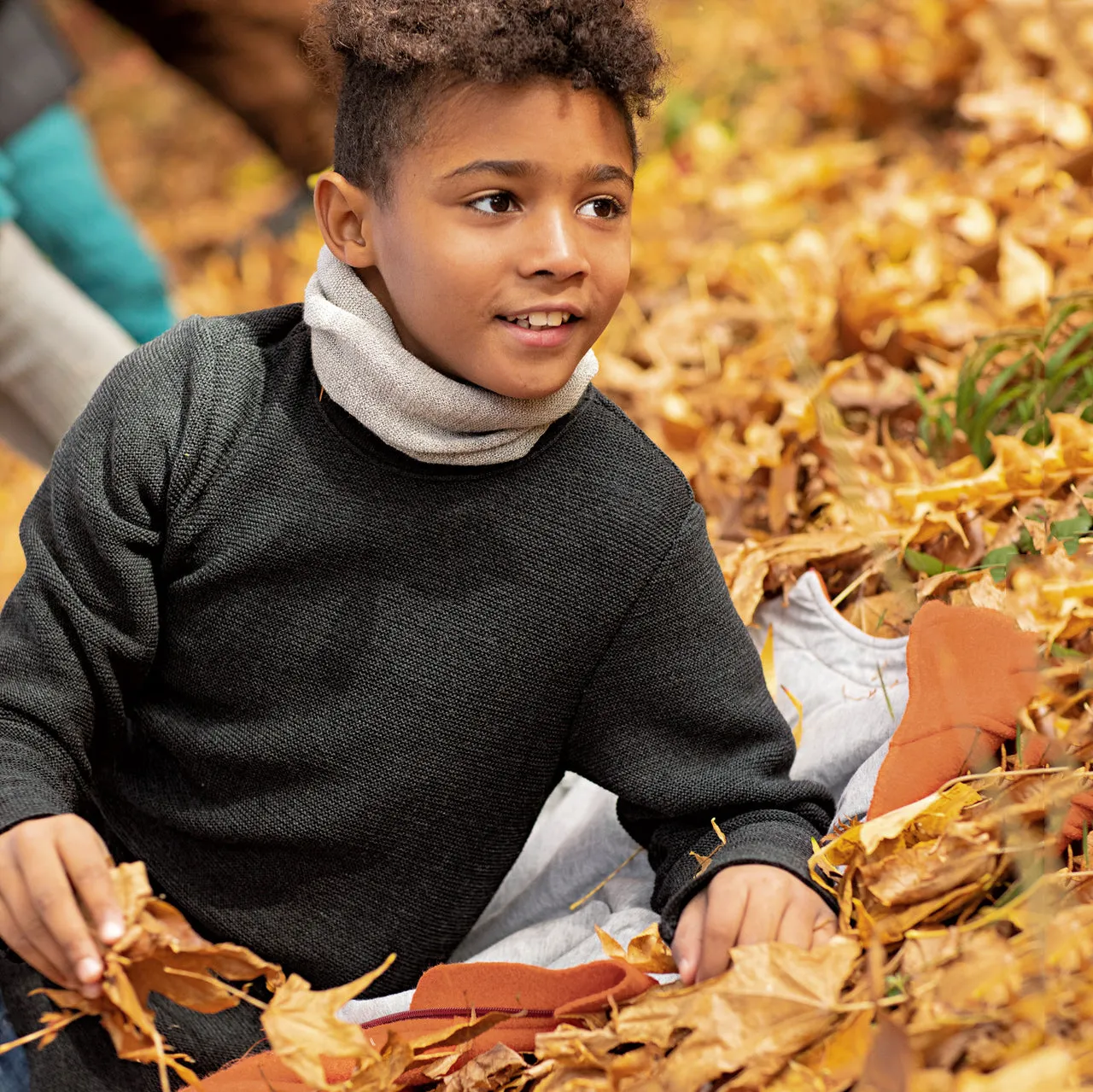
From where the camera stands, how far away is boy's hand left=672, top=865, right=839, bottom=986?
1.20m

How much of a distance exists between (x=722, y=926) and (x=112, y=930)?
54 cm

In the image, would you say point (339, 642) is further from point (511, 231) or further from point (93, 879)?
point (511, 231)

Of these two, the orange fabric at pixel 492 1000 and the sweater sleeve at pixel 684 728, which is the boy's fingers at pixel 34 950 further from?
the sweater sleeve at pixel 684 728

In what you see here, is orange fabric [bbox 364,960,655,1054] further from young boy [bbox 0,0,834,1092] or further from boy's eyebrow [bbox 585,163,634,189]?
boy's eyebrow [bbox 585,163,634,189]

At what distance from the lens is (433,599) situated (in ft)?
4.42

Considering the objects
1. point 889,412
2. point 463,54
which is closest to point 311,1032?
point 463,54

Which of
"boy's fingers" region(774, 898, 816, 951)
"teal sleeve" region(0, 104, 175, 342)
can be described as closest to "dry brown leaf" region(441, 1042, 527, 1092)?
"boy's fingers" region(774, 898, 816, 951)

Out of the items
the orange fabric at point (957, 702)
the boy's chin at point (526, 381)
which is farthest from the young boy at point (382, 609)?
the orange fabric at point (957, 702)

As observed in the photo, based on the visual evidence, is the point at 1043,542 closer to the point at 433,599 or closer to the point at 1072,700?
the point at 1072,700

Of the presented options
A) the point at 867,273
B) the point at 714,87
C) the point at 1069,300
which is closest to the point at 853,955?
the point at 1069,300

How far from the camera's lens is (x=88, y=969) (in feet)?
3.64

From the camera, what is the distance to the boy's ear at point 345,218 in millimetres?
1313

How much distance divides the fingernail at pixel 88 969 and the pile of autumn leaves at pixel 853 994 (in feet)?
0.05

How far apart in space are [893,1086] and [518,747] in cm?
58
